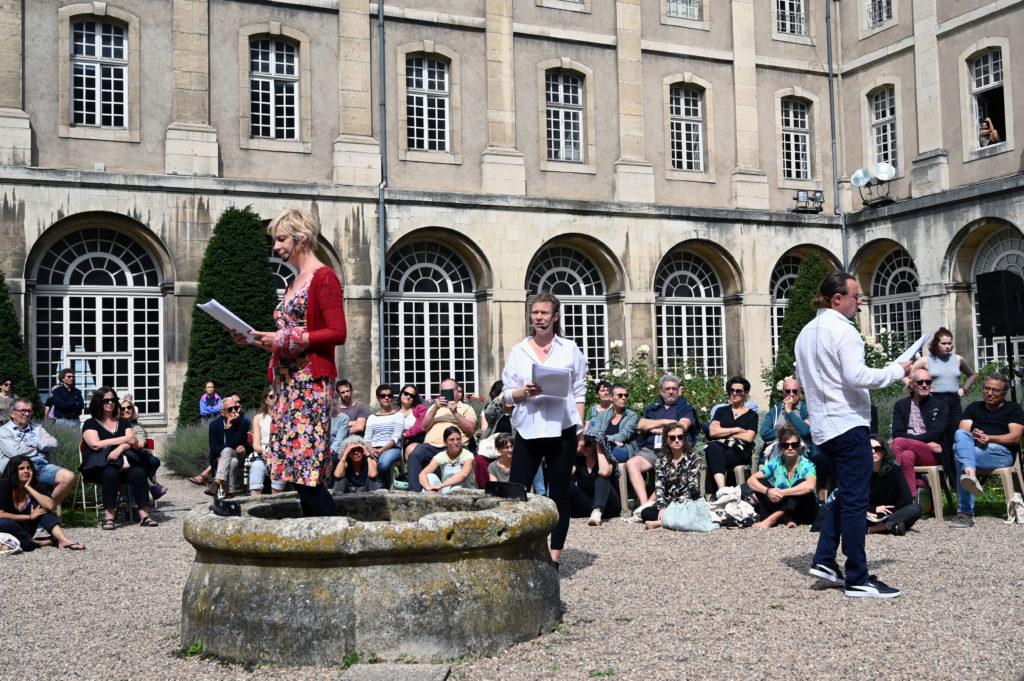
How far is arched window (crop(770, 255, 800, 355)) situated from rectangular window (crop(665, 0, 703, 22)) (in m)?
5.54

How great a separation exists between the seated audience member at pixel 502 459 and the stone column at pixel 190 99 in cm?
950

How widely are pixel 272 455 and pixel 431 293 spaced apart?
48.7 feet

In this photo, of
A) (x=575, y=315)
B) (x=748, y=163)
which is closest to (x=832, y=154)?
(x=748, y=163)

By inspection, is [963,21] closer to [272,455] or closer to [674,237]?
[674,237]

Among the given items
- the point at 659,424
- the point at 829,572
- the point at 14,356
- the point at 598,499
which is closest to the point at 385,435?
the point at 598,499

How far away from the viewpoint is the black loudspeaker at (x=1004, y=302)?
13.0 metres

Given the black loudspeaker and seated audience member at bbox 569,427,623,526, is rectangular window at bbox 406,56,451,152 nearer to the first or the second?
the black loudspeaker

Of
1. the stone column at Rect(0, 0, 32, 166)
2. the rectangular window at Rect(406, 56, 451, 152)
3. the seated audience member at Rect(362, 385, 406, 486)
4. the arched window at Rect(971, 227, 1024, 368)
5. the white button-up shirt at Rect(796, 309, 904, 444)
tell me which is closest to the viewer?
the white button-up shirt at Rect(796, 309, 904, 444)

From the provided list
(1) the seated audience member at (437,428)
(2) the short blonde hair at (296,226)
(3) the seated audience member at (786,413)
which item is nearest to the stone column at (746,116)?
(3) the seated audience member at (786,413)

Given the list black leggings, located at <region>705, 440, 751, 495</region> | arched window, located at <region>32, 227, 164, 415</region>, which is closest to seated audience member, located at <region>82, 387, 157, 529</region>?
black leggings, located at <region>705, 440, 751, 495</region>

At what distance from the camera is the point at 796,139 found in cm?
2283

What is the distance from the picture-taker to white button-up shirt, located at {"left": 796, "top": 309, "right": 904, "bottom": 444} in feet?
19.1

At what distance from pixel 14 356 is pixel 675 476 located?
10.8 m

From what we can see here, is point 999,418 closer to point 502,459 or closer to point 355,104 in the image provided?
point 502,459
